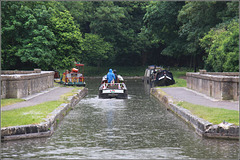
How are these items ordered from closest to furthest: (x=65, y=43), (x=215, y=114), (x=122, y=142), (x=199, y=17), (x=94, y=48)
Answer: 1. (x=122, y=142)
2. (x=215, y=114)
3. (x=65, y=43)
4. (x=199, y=17)
5. (x=94, y=48)

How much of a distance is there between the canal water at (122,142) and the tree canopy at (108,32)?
1925 cm

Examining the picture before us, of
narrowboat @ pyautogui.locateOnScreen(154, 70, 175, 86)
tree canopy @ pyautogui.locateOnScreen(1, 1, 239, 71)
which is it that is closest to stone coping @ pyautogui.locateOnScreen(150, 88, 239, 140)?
tree canopy @ pyautogui.locateOnScreen(1, 1, 239, 71)

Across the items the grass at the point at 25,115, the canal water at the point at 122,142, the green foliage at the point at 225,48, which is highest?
the green foliage at the point at 225,48

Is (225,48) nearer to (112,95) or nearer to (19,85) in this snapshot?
(112,95)

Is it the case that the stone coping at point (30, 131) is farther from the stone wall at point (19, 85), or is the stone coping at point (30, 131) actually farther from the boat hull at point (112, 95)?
the boat hull at point (112, 95)

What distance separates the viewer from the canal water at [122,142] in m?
11.3

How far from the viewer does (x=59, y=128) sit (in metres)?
15.7

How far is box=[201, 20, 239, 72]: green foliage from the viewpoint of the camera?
34375mm

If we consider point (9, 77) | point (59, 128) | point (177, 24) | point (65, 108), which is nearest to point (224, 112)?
point (59, 128)

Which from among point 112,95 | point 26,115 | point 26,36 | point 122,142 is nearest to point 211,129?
point 122,142

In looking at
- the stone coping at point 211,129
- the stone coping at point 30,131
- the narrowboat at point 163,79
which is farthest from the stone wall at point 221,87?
the narrowboat at point 163,79

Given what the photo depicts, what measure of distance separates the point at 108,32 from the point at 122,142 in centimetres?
5757

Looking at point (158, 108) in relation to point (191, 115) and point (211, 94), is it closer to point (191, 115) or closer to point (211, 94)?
point (211, 94)

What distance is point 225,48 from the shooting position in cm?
3556
